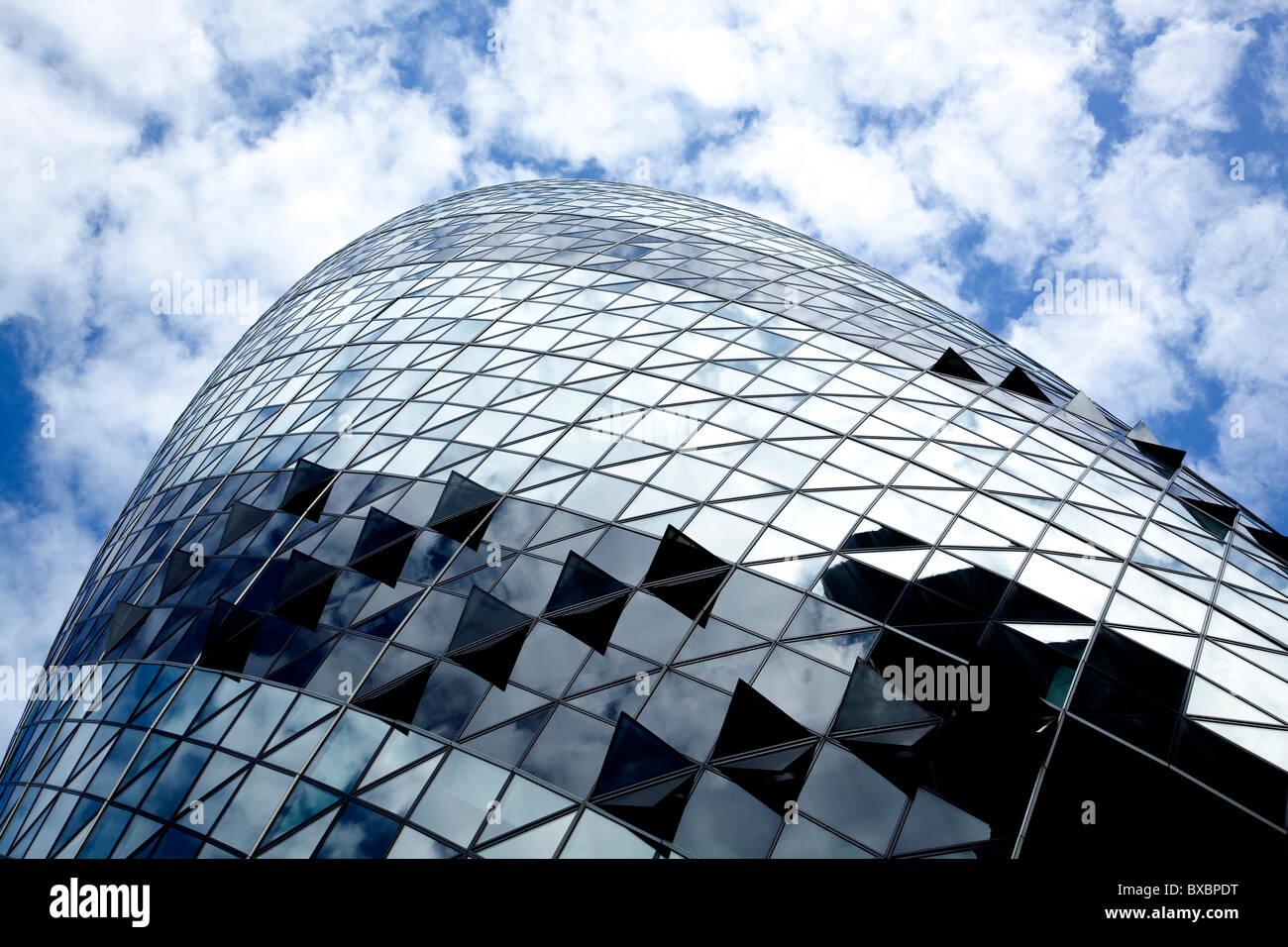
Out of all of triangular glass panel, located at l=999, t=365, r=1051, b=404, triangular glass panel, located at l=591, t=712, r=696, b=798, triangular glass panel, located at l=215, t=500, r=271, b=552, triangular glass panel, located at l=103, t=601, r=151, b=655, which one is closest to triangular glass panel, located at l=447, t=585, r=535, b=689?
triangular glass panel, located at l=591, t=712, r=696, b=798

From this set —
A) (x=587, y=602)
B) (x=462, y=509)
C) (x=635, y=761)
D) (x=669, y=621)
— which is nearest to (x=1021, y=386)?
(x=669, y=621)

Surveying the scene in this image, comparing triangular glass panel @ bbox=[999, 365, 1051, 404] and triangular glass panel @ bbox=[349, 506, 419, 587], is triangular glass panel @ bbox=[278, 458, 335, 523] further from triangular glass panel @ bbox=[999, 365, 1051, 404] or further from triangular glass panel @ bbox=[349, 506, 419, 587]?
triangular glass panel @ bbox=[999, 365, 1051, 404]

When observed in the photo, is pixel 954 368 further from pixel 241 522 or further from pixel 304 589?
pixel 241 522

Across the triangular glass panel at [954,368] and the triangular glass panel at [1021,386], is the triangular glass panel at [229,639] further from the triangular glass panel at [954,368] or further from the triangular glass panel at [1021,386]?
the triangular glass panel at [1021,386]

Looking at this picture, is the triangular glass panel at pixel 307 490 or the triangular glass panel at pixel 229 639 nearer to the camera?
the triangular glass panel at pixel 229 639

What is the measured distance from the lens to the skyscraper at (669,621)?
14320 mm

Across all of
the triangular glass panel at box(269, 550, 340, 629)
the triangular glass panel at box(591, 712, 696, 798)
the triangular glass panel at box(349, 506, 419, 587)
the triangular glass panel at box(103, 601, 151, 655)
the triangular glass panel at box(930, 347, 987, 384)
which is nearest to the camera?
the triangular glass panel at box(591, 712, 696, 798)

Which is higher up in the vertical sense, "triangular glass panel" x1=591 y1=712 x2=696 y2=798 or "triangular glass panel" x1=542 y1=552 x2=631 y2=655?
"triangular glass panel" x1=542 y1=552 x2=631 y2=655

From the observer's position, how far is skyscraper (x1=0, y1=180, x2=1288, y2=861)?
14.3 meters

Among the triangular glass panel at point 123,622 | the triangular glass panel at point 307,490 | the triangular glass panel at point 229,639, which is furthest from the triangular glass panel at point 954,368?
the triangular glass panel at point 123,622
